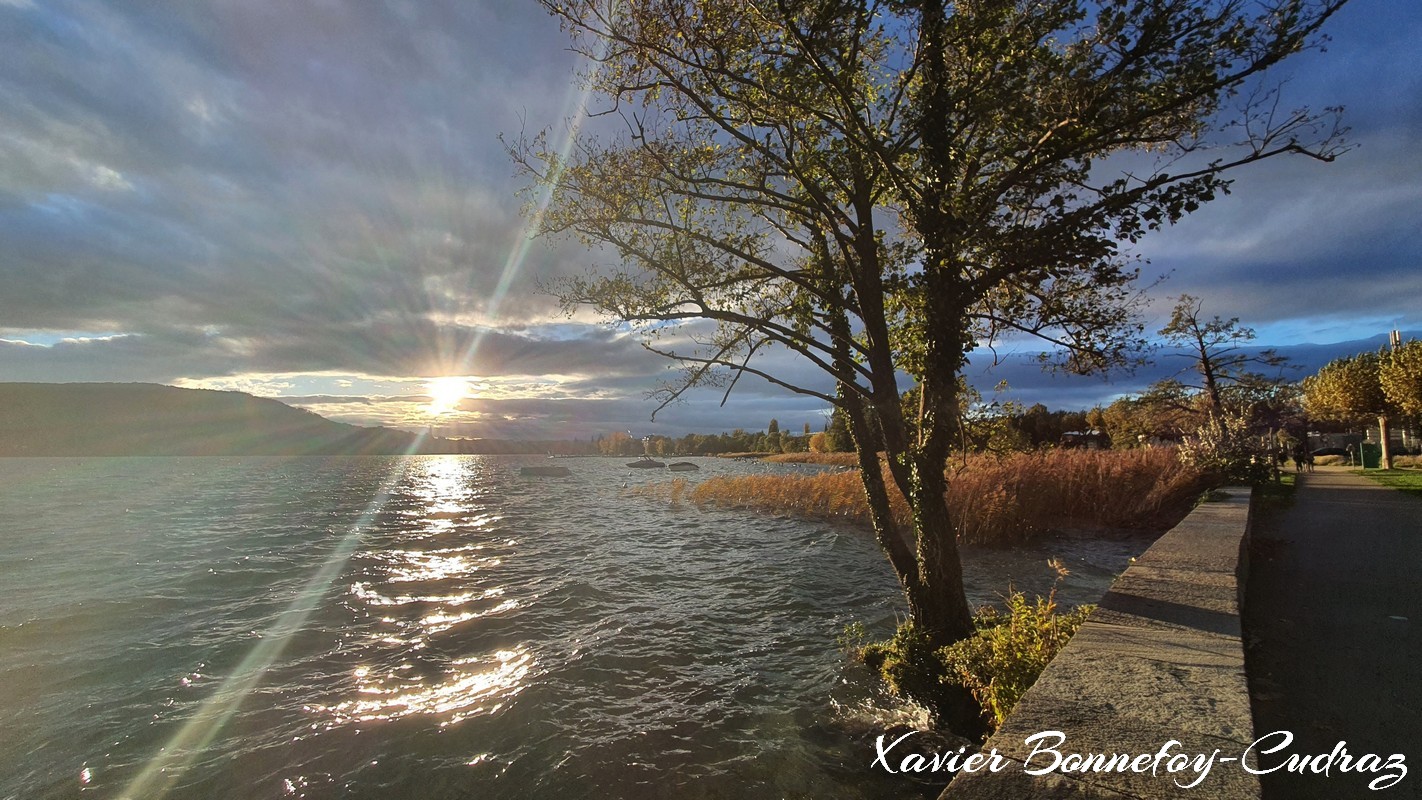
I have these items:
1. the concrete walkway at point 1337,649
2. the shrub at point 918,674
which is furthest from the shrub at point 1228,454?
the shrub at point 918,674

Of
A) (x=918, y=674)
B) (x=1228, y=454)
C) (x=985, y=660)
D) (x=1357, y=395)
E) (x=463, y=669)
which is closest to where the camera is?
(x=985, y=660)

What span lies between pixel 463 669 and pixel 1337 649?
31.8 feet

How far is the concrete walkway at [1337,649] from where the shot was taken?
365cm

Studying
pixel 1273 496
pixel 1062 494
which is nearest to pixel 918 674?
pixel 1062 494

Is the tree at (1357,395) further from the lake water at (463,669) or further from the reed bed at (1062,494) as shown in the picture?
the lake water at (463,669)

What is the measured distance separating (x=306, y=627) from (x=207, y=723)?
4192 millimetres

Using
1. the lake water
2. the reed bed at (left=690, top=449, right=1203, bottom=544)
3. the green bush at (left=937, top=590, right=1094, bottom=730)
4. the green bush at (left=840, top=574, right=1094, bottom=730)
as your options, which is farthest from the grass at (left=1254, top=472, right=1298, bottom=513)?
the green bush at (left=937, top=590, right=1094, bottom=730)

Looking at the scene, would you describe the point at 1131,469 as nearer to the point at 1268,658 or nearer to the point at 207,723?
the point at 1268,658

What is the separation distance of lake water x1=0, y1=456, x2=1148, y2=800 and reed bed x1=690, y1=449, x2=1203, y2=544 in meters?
1.28

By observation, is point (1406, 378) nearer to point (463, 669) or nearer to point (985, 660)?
point (985, 660)

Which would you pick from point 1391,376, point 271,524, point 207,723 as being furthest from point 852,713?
point 1391,376

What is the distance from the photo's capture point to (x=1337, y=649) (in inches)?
208

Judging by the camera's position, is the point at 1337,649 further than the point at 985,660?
No

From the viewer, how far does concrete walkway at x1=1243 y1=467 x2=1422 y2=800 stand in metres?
3.65
